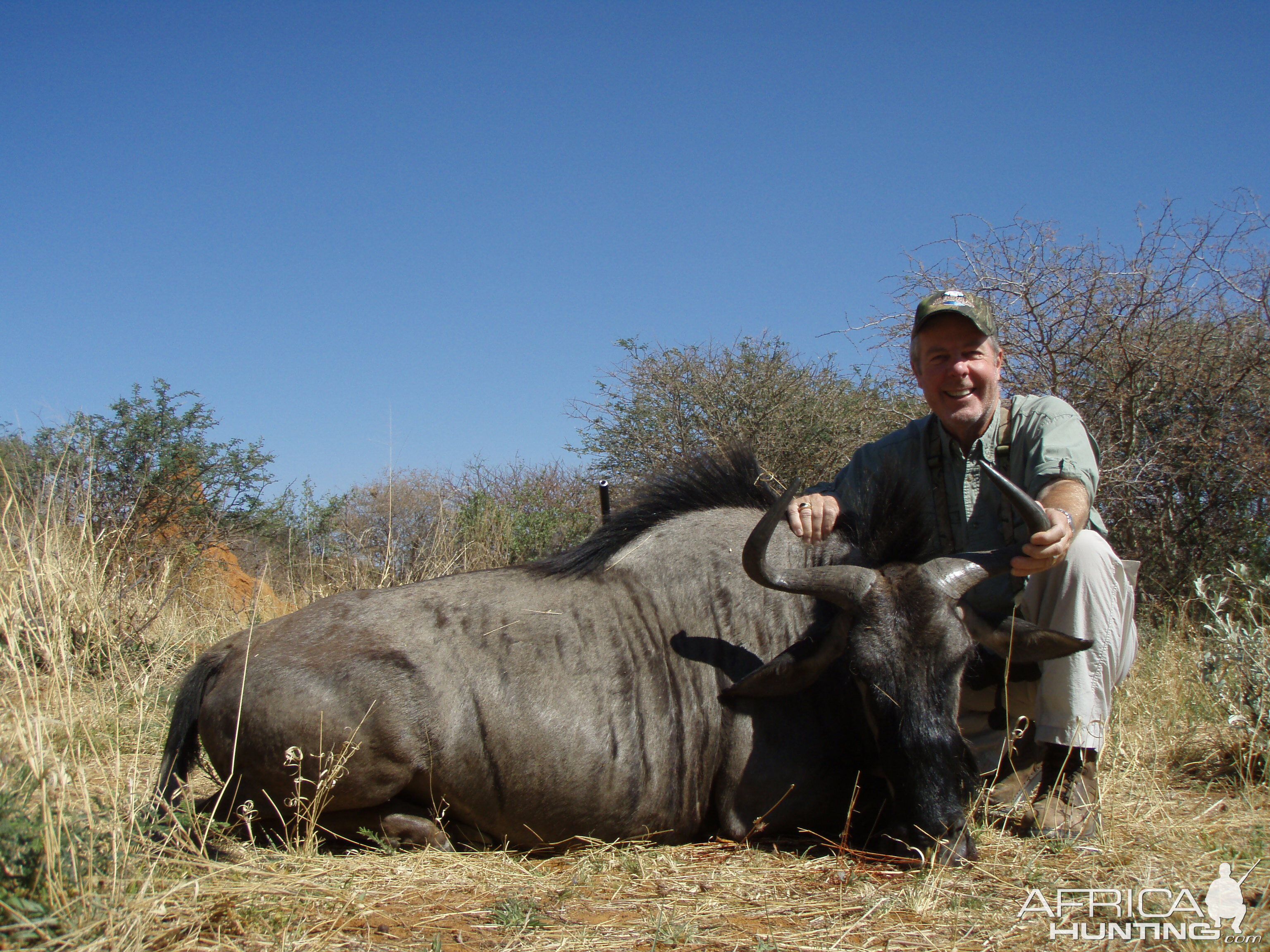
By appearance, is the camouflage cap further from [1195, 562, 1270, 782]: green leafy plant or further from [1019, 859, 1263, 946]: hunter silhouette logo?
[1019, 859, 1263, 946]: hunter silhouette logo

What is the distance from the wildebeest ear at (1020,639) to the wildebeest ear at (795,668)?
51 cm

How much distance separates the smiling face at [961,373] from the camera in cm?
407

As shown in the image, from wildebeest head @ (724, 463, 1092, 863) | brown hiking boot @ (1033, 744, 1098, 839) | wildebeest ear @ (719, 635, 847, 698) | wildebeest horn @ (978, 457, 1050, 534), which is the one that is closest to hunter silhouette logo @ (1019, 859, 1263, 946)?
wildebeest head @ (724, 463, 1092, 863)

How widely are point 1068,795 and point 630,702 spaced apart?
1.71m

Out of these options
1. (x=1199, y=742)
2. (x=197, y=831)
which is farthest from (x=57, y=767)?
(x=1199, y=742)

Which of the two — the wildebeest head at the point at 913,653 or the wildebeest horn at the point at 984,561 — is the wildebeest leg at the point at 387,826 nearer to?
the wildebeest head at the point at 913,653

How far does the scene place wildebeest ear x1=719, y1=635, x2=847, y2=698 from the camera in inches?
136

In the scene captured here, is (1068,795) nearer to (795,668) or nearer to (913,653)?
(913,653)

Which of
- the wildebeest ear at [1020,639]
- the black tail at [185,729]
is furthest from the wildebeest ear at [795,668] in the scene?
the black tail at [185,729]

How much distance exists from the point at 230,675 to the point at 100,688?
7.21 ft

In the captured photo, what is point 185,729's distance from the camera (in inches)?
137

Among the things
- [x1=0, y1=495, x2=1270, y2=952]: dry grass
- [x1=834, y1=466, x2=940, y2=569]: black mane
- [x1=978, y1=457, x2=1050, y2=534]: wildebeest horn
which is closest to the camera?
[x1=0, y1=495, x2=1270, y2=952]: dry grass

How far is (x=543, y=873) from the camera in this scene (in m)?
3.20

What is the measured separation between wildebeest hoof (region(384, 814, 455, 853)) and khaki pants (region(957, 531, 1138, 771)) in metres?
2.07
